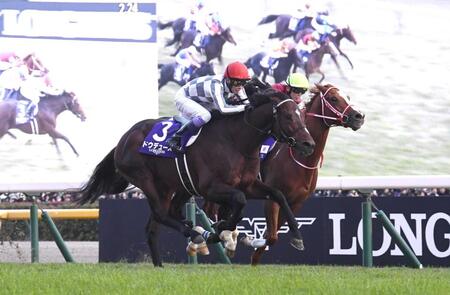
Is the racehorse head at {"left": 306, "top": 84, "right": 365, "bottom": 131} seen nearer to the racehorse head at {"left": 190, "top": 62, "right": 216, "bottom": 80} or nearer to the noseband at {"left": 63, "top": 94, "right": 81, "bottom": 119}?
the racehorse head at {"left": 190, "top": 62, "right": 216, "bottom": 80}

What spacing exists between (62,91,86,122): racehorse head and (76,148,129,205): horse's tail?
325 centimetres

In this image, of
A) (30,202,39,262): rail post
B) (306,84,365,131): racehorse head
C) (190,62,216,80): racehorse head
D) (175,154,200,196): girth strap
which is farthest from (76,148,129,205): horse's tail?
(190,62,216,80): racehorse head

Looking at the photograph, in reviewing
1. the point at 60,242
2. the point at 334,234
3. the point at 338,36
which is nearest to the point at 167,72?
the point at 338,36

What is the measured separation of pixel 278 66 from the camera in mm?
13219

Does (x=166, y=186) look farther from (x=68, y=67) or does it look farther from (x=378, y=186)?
(x=68, y=67)

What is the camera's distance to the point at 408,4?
1332 centimetres

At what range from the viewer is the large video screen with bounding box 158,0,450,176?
13.0m

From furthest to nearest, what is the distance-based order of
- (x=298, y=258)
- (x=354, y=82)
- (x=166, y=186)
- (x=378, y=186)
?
(x=354, y=82)
(x=378, y=186)
(x=298, y=258)
(x=166, y=186)

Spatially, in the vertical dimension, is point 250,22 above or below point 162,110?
above

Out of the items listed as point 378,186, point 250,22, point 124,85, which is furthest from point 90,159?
point 378,186

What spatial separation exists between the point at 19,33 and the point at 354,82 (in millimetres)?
3758

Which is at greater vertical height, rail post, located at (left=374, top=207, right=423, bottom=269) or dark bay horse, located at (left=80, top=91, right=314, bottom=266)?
dark bay horse, located at (left=80, top=91, right=314, bottom=266)

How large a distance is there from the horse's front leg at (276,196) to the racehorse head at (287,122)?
0.47 metres

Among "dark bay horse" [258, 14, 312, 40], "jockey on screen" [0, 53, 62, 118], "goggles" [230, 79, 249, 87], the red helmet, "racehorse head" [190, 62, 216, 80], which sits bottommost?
"jockey on screen" [0, 53, 62, 118]
